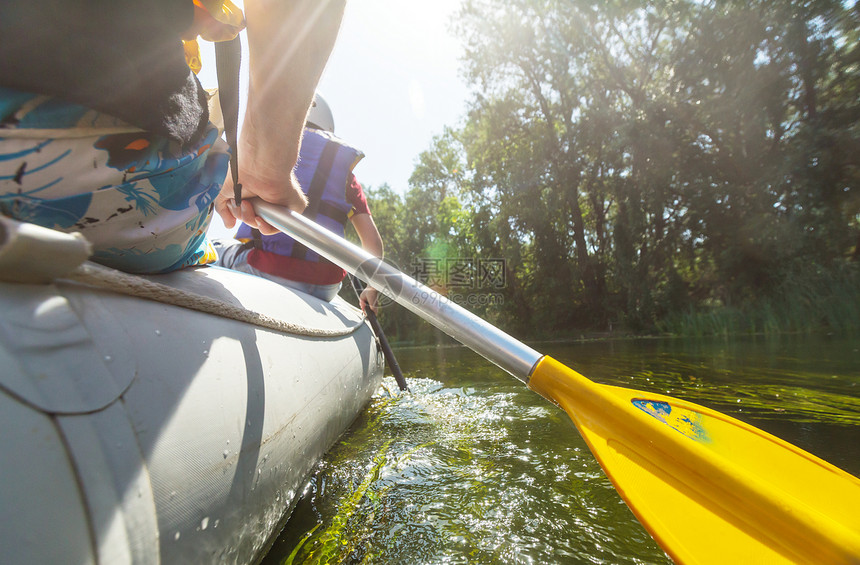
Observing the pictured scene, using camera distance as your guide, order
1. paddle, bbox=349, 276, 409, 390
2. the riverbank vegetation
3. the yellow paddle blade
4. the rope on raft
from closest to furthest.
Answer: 1. the rope on raft
2. the yellow paddle blade
3. paddle, bbox=349, 276, 409, 390
4. the riverbank vegetation

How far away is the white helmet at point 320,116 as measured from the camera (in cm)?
271

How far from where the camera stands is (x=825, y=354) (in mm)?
3396

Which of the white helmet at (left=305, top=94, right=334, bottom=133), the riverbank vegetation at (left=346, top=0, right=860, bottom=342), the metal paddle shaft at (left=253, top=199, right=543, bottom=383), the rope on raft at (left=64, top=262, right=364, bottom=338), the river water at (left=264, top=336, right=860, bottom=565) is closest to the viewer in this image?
the rope on raft at (left=64, top=262, right=364, bottom=338)

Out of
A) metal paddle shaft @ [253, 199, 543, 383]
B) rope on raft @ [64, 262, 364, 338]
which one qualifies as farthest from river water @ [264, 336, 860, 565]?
rope on raft @ [64, 262, 364, 338]

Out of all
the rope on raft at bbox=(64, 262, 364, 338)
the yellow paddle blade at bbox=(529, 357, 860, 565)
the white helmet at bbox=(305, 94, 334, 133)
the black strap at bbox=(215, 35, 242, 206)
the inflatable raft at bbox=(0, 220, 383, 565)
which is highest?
the white helmet at bbox=(305, 94, 334, 133)

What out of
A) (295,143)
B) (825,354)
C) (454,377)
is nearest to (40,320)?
(295,143)

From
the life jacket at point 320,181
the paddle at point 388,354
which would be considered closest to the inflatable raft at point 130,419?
the life jacket at point 320,181

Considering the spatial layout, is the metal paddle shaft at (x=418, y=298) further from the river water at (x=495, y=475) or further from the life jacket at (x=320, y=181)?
the life jacket at (x=320, y=181)

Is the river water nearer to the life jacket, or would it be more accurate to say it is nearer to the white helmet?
the life jacket

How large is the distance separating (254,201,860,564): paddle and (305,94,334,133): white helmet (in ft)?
5.38

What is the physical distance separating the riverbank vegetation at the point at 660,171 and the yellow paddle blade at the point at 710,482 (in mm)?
6622

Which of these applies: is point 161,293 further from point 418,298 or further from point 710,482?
point 710,482

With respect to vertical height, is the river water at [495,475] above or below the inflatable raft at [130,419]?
below

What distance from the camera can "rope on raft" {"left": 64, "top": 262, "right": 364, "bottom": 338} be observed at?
22.5 inches
